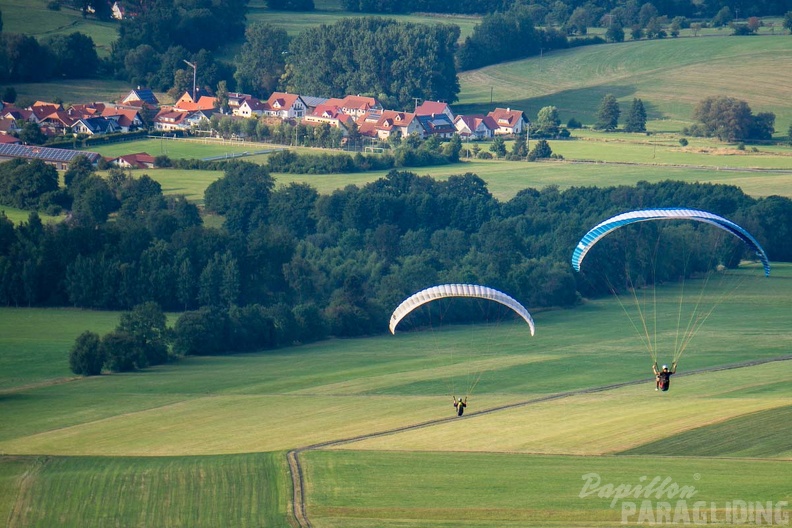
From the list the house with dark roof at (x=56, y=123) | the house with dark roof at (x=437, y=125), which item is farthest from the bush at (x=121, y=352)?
the house with dark roof at (x=437, y=125)

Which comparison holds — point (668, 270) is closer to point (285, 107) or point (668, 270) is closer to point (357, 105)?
point (357, 105)

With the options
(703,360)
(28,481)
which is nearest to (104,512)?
(28,481)

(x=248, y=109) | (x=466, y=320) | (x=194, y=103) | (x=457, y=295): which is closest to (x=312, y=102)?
(x=248, y=109)

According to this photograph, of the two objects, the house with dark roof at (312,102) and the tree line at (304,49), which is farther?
the tree line at (304,49)

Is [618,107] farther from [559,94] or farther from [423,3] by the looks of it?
[423,3]

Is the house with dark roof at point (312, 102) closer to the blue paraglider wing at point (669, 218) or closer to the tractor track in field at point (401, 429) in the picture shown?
the tractor track in field at point (401, 429)

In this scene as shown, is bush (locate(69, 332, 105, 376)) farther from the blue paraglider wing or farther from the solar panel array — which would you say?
the solar panel array
